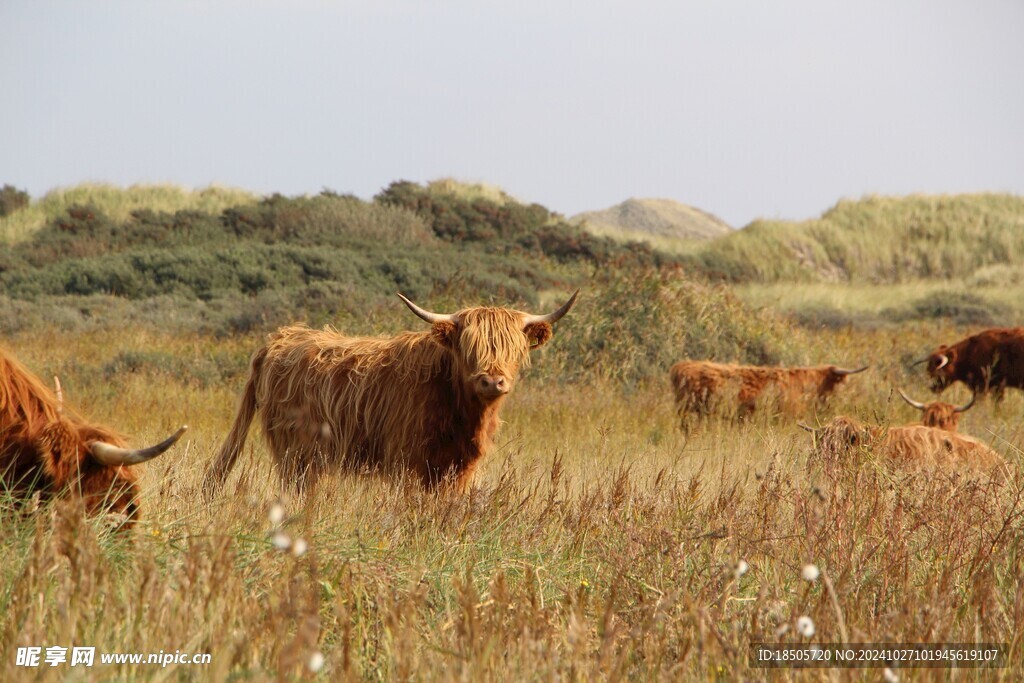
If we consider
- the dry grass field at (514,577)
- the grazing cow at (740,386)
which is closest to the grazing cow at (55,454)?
the dry grass field at (514,577)

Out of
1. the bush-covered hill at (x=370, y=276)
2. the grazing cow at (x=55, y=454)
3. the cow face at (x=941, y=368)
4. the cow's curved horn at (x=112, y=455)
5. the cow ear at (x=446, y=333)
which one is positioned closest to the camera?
the cow's curved horn at (x=112, y=455)

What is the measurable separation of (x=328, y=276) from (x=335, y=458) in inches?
693

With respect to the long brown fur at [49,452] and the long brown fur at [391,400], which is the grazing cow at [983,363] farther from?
the long brown fur at [49,452]

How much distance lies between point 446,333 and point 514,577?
2.26 meters

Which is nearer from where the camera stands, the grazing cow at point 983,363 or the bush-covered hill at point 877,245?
the grazing cow at point 983,363

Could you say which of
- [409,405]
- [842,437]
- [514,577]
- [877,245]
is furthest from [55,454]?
[877,245]

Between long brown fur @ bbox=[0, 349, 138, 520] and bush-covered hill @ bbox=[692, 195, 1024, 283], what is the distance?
106 feet

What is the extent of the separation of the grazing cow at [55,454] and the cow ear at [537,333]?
2.85 metres

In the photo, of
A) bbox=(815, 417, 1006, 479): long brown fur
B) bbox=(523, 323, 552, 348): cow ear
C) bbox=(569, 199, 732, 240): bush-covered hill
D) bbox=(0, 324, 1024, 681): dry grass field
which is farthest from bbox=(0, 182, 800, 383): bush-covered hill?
bbox=(569, 199, 732, 240): bush-covered hill

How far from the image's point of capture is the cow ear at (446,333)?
626 cm

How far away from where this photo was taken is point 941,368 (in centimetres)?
1452

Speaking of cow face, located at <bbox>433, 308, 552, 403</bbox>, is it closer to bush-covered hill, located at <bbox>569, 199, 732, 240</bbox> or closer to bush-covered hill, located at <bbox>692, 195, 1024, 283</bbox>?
bush-covered hill, located at <bbox>692, 195, 1024, 283</bbox>

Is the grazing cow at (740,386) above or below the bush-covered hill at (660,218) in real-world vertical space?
below

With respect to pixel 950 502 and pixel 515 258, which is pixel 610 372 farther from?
pixel 515 258
